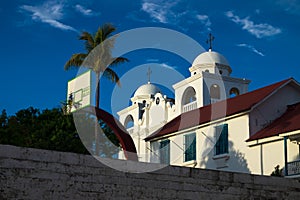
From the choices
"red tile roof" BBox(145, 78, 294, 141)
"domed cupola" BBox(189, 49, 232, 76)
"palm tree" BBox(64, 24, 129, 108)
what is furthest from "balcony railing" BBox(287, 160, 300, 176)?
"domed cupola" BBox(189, 49, 232, 76)

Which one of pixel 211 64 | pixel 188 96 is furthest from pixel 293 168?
pixel 211 64

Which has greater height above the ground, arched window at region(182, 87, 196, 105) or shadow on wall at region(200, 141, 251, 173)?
arched window at region(182, 87, 196, 105)

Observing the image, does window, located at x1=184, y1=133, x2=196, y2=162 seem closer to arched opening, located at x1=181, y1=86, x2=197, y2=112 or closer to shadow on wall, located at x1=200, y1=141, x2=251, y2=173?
shadow on wall, located at x1=200, y1=141, x2=251, y2=173

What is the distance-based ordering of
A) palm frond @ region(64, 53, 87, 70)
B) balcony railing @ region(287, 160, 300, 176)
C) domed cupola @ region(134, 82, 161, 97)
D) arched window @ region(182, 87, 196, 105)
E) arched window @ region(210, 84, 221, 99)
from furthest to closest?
domed cupola @ region(134, 82, 161, 97) → arched window @ region(210, 84, 221, 99) → arched window @ region(182, 87, 196, 105) → palm frond @ region(64, 53, 87, 70) → balcony railing @ region(287, 160, 300, 176)

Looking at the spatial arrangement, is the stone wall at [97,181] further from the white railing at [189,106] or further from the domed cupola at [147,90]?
the domed cupola at [147,90]

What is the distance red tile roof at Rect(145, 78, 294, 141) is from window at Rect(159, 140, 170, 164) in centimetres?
53

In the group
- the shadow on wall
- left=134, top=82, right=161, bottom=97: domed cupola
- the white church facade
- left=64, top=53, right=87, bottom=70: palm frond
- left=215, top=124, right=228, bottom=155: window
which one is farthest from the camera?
left=134, top=82, right=161, bottom=97: domed cupola

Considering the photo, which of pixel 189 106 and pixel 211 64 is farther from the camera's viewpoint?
pixel 211 64

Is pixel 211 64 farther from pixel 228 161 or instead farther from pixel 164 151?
pixel 228 161

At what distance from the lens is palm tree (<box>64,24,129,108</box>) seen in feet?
99.6

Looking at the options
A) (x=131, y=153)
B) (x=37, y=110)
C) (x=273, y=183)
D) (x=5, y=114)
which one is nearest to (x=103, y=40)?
(x=37, y=110)

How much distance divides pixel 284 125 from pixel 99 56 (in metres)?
12.6

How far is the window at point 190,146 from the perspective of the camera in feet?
89.0

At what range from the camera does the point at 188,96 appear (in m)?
35.7
